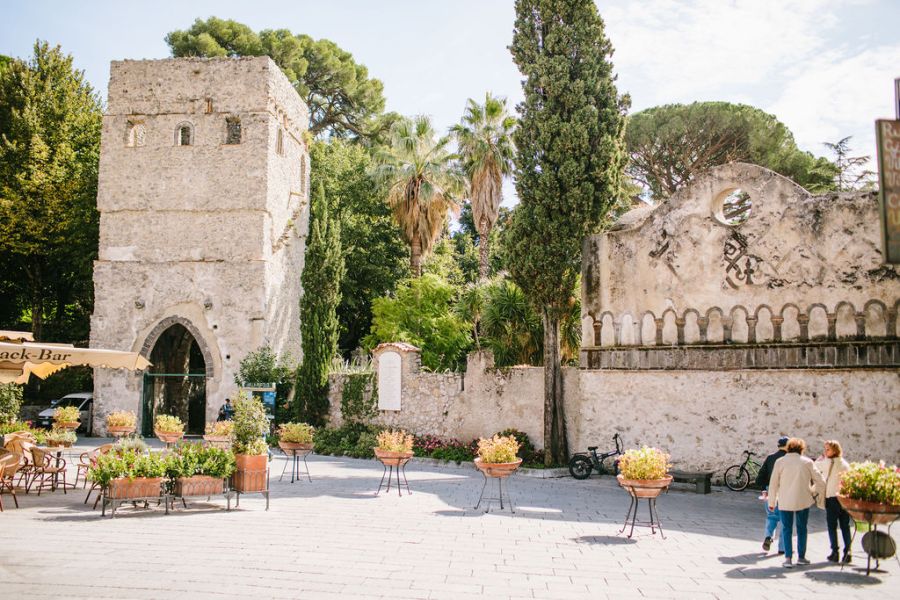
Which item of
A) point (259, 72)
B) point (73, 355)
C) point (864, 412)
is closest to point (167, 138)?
point (259, 72)

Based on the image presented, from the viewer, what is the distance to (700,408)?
16328 millimetres

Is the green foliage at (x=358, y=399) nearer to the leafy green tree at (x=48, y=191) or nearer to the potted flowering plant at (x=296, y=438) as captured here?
the potted flowering plant at (x=296, y=438)

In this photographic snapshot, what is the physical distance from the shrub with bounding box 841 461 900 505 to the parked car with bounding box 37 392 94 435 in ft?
83.2

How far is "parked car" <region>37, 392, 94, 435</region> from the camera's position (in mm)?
25906

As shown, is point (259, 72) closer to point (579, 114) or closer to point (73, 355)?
point (579, 114)

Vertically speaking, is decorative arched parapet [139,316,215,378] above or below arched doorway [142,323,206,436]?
above

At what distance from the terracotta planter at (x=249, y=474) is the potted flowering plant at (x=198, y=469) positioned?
8.3 inches

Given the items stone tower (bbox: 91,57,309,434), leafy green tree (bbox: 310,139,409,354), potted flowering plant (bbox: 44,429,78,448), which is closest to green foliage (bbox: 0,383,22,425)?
stone tower (bbox: 91,57,309,434)

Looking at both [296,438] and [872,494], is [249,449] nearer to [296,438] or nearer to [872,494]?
[296,438]

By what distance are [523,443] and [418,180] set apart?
14.1 metres

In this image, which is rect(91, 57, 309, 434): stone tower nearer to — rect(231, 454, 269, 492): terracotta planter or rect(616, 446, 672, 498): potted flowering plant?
rect(231, 454, 269, 492): terracotta planter

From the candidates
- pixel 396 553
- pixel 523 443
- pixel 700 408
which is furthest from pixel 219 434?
pixel 700 408

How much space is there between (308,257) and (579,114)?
36.9 feet

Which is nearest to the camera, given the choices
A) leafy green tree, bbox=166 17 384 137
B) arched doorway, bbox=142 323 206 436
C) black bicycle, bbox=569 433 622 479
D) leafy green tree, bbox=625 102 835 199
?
black bicycle, bbox=569 433 622 479
